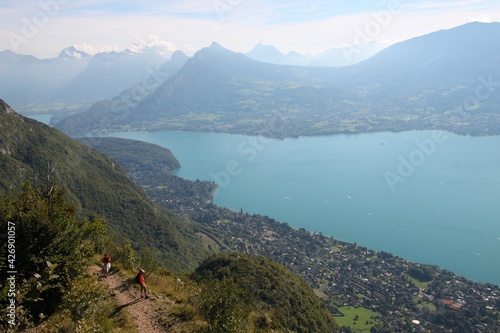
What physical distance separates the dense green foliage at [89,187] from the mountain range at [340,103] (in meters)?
75.8

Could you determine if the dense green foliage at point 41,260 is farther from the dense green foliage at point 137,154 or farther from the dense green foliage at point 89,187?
the dense green foliage at point 137,154

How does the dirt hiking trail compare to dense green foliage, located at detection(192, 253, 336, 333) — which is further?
dense green foliage, located at detection(192, 253, 336, 333)

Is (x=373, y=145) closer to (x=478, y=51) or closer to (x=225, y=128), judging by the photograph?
(x=225, y=128)

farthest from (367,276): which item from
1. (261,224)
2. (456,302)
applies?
(261,224)

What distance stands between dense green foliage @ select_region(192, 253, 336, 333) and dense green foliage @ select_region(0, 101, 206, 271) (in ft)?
31.4

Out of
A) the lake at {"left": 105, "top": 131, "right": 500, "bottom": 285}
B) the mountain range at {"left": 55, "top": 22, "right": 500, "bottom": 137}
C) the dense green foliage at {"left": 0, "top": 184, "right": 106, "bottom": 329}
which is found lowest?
the lake at {"left": 105, "top": 131, "right": 500, "bottom": 285}

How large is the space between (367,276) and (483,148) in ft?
213

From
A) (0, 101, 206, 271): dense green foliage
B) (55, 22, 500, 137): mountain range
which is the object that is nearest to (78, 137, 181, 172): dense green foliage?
(55, 22, 500, 137): mountain range

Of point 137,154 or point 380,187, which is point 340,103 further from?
point 380,187

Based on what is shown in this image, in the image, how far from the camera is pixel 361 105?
149m

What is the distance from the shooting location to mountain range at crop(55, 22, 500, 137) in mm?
116188

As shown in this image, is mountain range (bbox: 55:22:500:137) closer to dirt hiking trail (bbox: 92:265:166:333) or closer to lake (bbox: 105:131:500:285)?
lake (bbox: 105:131:500:285)

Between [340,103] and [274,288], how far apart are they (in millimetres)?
144691

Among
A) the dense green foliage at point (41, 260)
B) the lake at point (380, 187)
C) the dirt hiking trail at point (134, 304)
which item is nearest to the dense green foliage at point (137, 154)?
the lake at point (380, 187)
